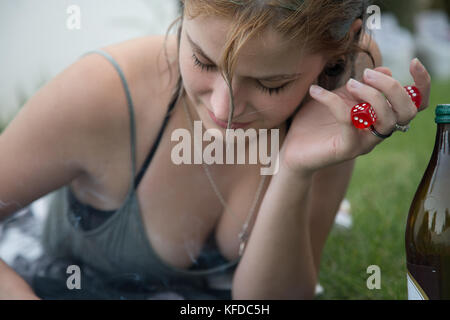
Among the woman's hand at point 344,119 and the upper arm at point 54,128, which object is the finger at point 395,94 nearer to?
the woman's hand at point 344,119

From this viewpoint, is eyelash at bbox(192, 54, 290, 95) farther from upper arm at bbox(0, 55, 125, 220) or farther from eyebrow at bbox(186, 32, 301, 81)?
upper arm at bbox(0, 55, 125, 220)

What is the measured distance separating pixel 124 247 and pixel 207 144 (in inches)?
12.1

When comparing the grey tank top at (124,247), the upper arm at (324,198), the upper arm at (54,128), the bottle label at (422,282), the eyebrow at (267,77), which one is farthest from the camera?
the upper arm at (324,198)

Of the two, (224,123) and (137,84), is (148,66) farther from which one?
(224,123)

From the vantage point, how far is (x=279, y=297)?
124 centimetres

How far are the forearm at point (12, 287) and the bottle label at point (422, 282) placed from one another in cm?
70

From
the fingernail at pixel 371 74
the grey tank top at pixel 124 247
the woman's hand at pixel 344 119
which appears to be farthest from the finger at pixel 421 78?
the grey tank top at pixel 124 247

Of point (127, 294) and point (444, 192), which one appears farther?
point (127, 294)

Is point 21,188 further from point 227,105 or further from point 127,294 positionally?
point 227,105

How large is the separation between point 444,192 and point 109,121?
665mm

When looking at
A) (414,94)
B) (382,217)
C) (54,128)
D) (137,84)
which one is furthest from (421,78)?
(382,217)

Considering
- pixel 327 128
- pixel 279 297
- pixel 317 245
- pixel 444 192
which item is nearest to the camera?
pixel 444 192

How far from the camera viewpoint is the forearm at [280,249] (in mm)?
1098
